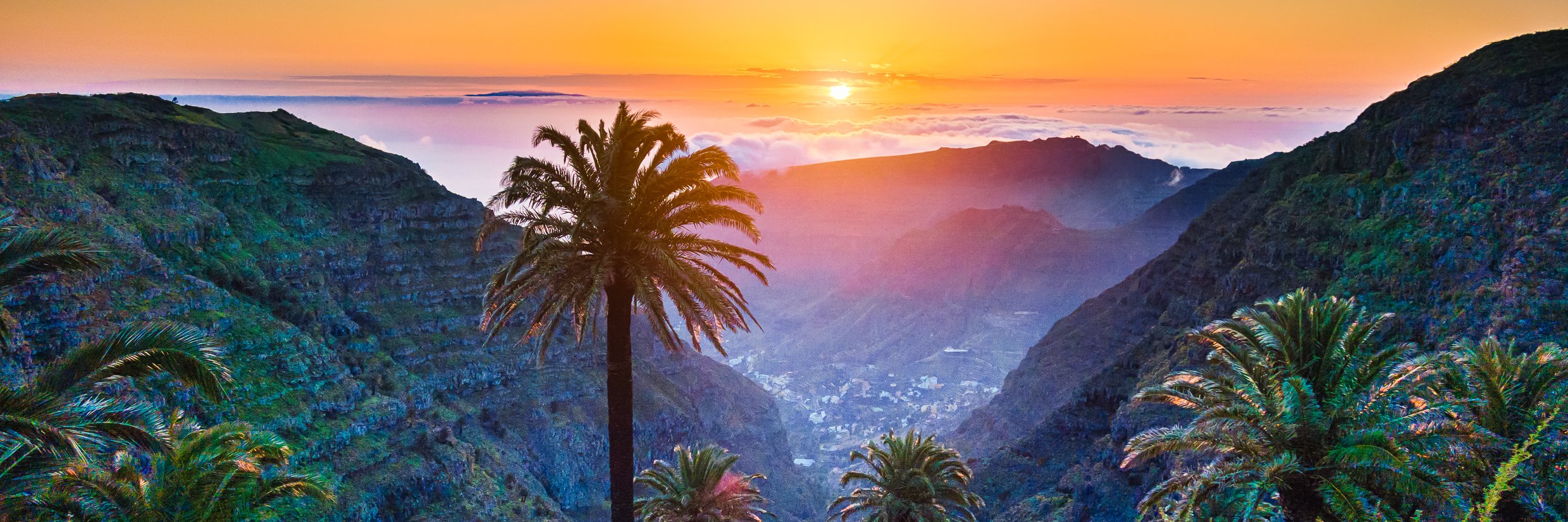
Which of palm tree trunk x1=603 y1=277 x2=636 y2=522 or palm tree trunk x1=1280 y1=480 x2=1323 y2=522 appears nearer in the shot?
palm tree trunk x1=1280 y1=480 x2=1323 y2=522

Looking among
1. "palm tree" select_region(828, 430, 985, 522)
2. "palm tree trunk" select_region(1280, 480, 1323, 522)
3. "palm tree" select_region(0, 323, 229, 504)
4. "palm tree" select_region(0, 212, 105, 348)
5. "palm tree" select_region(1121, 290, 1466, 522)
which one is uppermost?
"palm tree" select_region(0, 212, 105, 348)

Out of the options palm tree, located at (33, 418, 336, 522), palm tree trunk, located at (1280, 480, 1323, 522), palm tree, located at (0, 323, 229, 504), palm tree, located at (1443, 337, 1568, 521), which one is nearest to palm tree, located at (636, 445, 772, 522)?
palm tree, located at (33, 418, 336, 522)

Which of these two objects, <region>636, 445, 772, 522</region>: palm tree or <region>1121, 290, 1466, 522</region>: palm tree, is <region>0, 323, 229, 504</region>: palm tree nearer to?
<region>1121, 290, 1466, 522</region>: palm tree

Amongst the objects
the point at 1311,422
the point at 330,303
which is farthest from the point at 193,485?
the point at 330,303

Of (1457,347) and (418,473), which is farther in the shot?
(418,473)

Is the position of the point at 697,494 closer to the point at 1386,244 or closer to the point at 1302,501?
the point at 1302,501

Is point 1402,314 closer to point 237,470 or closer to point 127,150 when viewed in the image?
point 237,470

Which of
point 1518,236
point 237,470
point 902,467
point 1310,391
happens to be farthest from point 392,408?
point 1518,236
